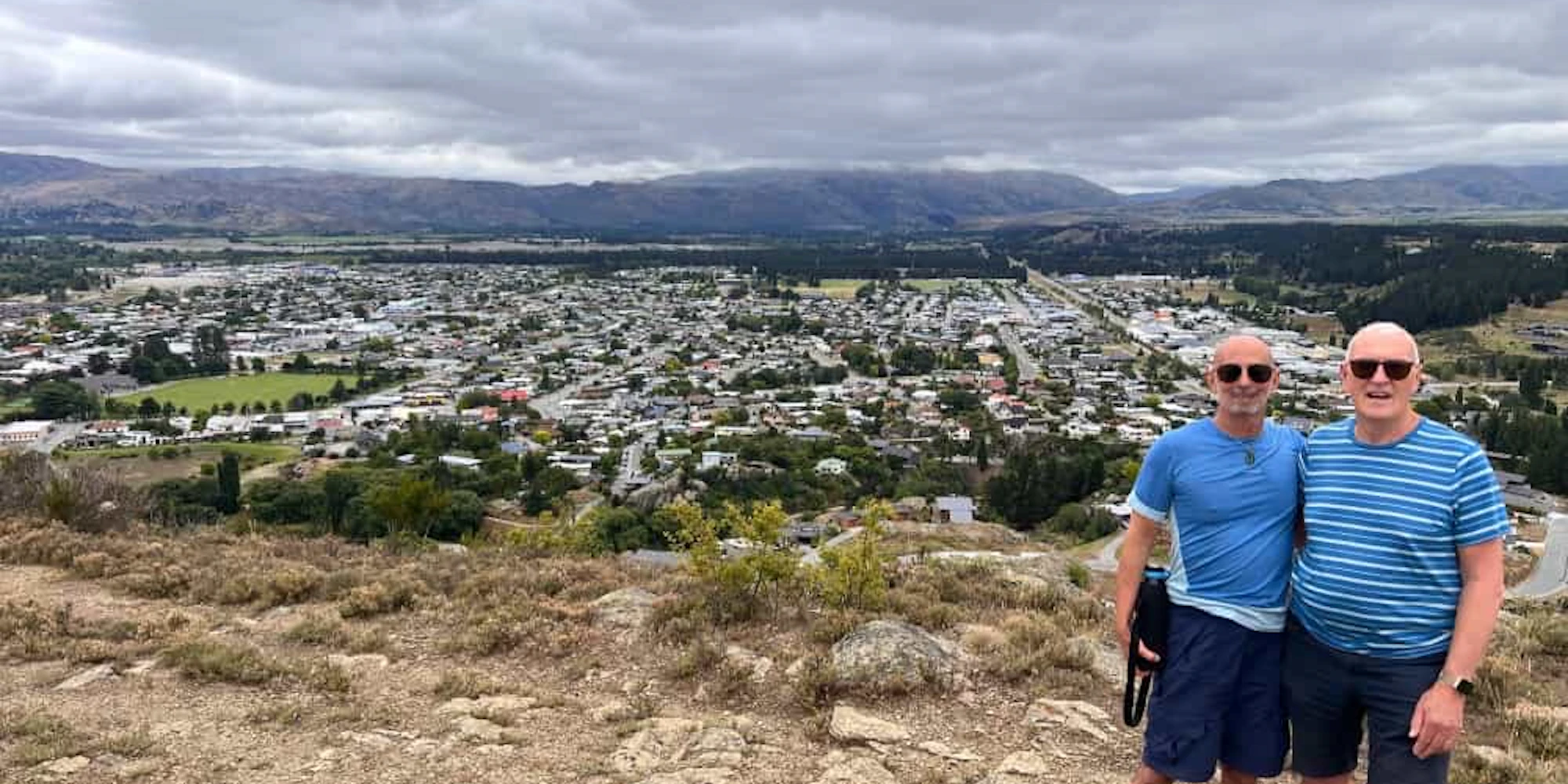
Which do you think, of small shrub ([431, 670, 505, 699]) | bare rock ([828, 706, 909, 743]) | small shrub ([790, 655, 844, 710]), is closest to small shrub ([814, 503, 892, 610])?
small shrub ([790, 655, 844, 710])

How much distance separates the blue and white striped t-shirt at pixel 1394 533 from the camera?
2.29 m

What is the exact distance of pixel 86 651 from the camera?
5.27 meters

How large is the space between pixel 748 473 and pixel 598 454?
6.10 metres

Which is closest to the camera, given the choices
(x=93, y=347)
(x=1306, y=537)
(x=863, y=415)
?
(x=1306, y=537)

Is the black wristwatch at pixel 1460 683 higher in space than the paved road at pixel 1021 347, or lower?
higher

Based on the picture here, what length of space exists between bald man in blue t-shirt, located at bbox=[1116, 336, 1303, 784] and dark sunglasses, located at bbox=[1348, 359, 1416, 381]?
19 cm

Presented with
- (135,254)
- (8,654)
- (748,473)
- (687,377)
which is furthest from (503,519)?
(135,254)

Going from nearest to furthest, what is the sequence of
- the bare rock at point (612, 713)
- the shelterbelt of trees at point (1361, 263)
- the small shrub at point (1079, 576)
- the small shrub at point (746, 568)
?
the bare rock at point (612, 713) → the small shrub at point (746, 568) → the small shrub at point (1079, 576) → the shelterbelt of trees at point (1361, 263)

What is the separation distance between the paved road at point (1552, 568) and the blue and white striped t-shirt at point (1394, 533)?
482 inches

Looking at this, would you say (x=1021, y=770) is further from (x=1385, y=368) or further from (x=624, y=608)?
(x=624, y=608)

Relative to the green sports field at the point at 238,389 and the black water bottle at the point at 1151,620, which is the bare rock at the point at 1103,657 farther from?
the green sports field at the point at 238,389

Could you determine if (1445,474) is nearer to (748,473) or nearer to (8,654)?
(8,654)

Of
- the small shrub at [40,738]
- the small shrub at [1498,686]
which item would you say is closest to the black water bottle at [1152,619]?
the small shrub at [1498,686]

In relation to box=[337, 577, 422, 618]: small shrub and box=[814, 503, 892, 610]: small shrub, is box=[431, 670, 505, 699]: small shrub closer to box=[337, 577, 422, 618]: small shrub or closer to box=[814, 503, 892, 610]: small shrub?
box=[337, 577, 422, 618]: small shrub
